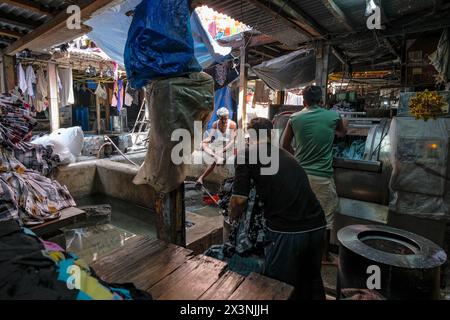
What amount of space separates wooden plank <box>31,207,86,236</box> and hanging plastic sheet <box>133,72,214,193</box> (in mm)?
1986

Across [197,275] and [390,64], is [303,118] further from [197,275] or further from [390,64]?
[390,64]

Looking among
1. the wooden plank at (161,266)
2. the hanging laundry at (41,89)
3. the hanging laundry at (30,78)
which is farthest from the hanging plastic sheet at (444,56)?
the hanging laundry at (41,89)

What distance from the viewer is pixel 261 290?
215 cm

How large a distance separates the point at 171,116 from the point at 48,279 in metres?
1.53

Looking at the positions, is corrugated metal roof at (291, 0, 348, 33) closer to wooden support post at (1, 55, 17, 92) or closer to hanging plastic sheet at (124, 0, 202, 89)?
hanging plastic sheet at (124, 0, 202, 89)

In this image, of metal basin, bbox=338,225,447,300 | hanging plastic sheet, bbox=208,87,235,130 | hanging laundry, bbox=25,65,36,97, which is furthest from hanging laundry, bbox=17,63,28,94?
metal basin, bbox=338,225,447,300

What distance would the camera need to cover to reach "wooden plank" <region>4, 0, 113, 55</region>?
3684 mm

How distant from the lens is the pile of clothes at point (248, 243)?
9.77 feet

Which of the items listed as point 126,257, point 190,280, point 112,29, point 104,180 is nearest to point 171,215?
point 126,257

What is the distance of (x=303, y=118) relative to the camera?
12.5ft

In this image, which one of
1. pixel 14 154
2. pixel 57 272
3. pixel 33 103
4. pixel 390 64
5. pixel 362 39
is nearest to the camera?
pixel 57 272
